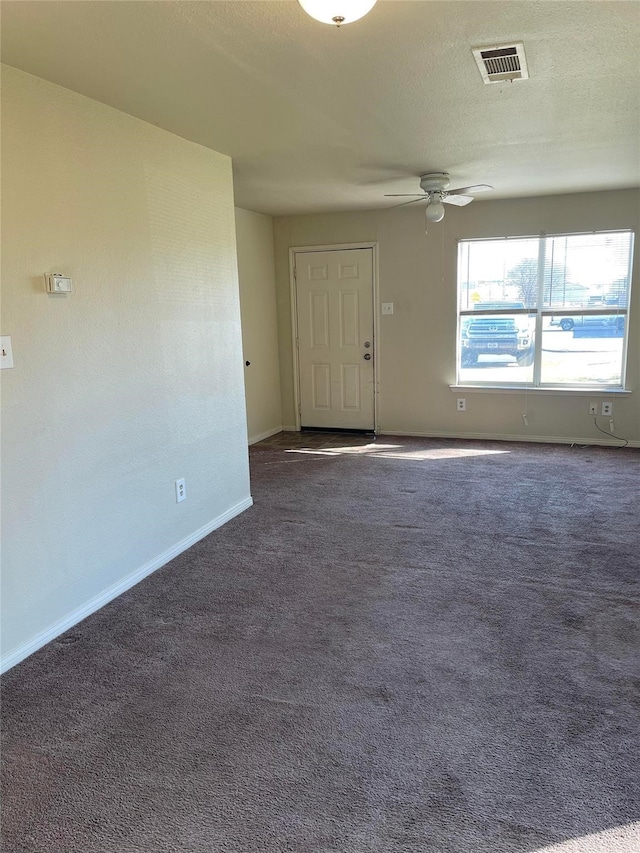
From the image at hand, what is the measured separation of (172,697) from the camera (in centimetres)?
214

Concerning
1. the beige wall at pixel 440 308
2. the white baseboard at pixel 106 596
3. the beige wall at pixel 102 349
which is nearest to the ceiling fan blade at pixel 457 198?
the beige wall at pixel 440 308

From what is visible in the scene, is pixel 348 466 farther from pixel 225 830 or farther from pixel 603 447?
pixel 225 830

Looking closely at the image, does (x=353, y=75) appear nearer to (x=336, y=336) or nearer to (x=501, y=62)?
(x=501, y=62)

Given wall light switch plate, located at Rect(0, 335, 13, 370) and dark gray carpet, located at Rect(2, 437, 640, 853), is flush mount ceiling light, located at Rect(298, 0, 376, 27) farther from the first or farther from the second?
dark gray carpet, located at Rect(2, 437, 640, 853)

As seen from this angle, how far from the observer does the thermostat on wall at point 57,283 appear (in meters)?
2.45

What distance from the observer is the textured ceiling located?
194 centimetres

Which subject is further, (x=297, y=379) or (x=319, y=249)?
(x=297, y=379)

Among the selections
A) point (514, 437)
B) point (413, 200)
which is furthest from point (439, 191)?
point (514, 437)

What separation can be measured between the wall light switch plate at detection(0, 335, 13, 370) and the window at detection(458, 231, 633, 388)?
461 centimetres

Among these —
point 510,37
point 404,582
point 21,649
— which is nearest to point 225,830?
point 21,649

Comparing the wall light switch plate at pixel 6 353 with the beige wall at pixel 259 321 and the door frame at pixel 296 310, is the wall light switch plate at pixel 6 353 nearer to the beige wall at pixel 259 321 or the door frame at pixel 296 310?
the beige wall at pixel 259 321

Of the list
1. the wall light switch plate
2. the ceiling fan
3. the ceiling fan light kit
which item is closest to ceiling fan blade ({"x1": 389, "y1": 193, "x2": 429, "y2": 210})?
the ceiling fan

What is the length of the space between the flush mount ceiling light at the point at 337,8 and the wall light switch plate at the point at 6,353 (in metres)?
1.62

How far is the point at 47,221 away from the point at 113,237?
1.31 feet
